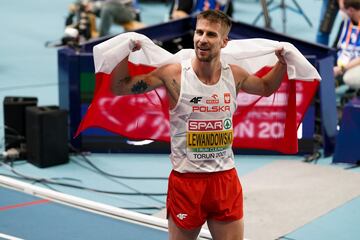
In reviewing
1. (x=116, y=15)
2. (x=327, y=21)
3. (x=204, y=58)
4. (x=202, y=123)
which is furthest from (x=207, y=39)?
(x=116, y=15)

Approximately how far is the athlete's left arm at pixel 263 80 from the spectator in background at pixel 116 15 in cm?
969

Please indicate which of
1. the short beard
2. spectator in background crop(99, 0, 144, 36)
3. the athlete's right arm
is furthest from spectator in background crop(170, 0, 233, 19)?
the short beard

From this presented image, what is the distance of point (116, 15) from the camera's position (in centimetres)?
1468

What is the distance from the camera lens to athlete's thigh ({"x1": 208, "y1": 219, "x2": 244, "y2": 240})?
4.82 m

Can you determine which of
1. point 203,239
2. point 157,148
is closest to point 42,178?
point 157,148

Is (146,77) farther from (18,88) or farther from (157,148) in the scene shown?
(18,88)

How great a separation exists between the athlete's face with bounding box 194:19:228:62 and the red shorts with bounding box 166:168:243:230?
76 cm

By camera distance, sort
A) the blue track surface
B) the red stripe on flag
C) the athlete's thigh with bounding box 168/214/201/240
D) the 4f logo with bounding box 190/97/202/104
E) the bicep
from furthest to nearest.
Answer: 1. the blue track surface
2. the red stripe on flag
3. the bicep
4. the athlete's thigh with bounding box 168/214/201/240
5. the 4f logo with bounding box 190/97/202/104

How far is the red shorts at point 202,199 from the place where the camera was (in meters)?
4.81

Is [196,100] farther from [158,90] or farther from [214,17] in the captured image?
[158,90]

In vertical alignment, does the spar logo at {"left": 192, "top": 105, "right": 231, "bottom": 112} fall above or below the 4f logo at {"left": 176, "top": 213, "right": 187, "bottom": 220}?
above

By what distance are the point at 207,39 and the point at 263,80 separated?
64 cm

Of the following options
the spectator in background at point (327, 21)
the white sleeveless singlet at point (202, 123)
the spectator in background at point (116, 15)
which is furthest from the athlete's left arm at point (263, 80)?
the spectator in background at point (116, 15)

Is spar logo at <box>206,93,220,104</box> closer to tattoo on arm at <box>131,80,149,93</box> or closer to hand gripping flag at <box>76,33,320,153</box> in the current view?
tattoo on arm at <box>131,80,149,93</box>
